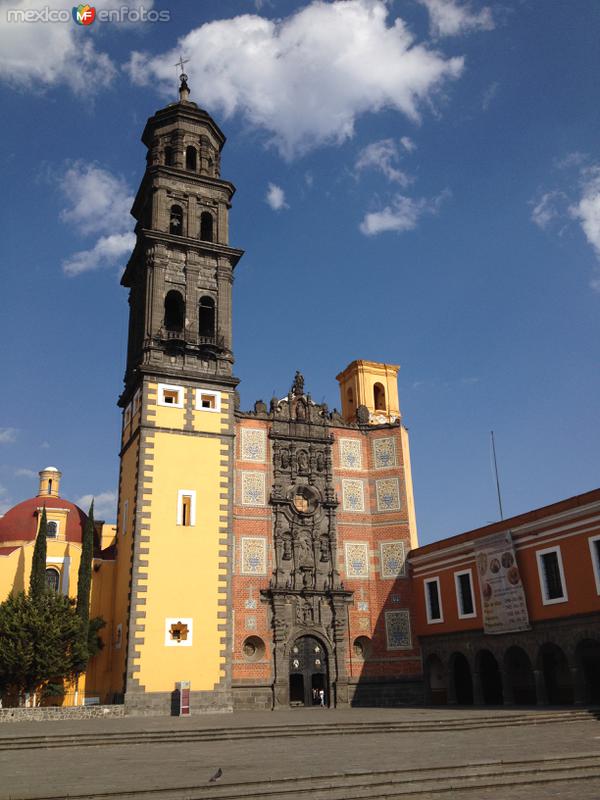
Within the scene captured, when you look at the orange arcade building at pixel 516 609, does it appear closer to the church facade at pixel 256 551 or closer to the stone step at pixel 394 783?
the church facade at pixel 256 551

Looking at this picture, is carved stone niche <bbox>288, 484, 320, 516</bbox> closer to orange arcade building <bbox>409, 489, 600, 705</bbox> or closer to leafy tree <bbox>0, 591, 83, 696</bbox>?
orange arcade building <bbox>409, 489, 600, 705</bbox>

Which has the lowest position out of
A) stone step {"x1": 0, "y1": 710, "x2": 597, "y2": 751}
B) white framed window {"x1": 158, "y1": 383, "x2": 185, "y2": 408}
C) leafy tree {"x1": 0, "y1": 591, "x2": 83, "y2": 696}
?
stone step {"x1": 0, "y1": 710, "x2": 597, "y2": 751}

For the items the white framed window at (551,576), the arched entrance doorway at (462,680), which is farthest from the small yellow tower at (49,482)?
the white framed window at (551,576)

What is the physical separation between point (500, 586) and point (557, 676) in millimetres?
4658

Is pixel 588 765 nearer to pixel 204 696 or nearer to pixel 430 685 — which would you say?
pixel 204 696

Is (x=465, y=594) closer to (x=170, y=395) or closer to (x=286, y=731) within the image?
(x=286, y=731)

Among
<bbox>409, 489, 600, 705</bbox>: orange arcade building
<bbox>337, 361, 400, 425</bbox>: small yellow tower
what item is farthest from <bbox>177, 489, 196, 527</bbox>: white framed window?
<bbox>337, 361, 400, 425</bbox>: small yellow tower

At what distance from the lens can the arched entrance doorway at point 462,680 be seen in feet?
114

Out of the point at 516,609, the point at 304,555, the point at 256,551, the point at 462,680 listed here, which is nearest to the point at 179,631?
the point at 256,551

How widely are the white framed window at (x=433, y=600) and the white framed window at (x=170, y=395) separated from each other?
14744 millimetres

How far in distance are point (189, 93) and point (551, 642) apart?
113 feet

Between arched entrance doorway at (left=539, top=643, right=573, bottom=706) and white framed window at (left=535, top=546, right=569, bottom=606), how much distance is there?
275 centimetres

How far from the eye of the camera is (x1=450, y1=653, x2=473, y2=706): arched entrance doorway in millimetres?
34688

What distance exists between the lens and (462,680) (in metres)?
35.5
